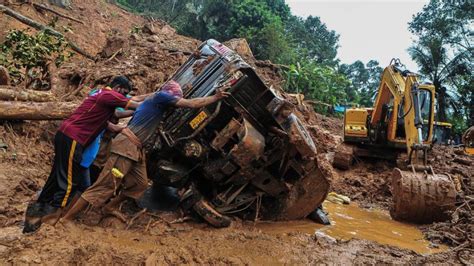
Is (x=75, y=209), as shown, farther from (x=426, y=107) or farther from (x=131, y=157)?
(x=426, y=107)

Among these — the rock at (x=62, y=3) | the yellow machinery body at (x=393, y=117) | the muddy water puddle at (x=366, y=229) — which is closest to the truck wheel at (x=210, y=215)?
the muddy water puddle at (x=366, y=229)

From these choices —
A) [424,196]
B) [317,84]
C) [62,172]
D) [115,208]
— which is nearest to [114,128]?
[62,172]

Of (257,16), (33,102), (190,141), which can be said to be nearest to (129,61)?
(33,102)

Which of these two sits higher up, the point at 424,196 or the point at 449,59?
the point at 449,59

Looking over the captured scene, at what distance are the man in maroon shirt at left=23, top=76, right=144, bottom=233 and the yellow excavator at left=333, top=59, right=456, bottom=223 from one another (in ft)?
13.3

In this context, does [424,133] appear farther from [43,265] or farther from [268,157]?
[43,265]

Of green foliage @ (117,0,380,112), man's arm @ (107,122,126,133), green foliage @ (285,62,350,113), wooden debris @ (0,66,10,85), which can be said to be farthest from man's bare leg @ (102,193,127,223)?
green foliage @ (285,62,350,113)

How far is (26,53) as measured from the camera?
7.74 m

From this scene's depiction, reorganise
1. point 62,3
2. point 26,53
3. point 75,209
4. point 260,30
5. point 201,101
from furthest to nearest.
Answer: point 260,30 → point 62,3 → point 26,53 → point 201,101 → point 75,209

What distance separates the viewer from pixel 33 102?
6.27 meters

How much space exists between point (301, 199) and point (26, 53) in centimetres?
614

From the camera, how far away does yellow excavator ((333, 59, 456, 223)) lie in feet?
17.7

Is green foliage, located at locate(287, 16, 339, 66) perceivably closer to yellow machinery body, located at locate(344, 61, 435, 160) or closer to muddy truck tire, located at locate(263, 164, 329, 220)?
yellow machinery body, located at locate(344, 61, 435, 160)

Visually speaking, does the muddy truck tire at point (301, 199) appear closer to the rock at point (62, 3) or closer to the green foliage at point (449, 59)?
the rock at point (62, 3)
